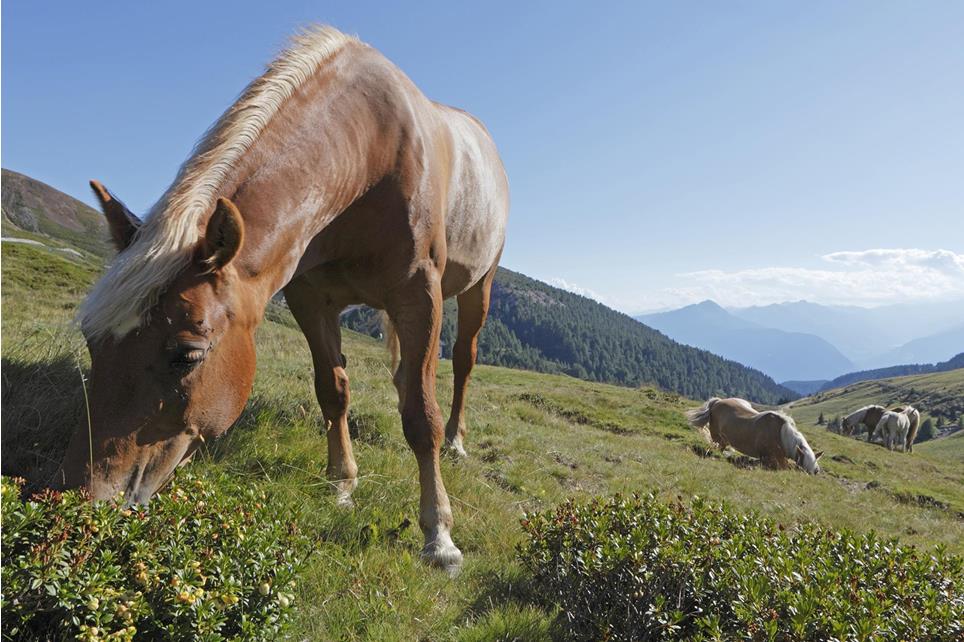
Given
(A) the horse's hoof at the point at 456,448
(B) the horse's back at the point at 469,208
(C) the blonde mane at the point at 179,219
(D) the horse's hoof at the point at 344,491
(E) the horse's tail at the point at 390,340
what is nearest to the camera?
(C) the blonde mane at the point at 179,219

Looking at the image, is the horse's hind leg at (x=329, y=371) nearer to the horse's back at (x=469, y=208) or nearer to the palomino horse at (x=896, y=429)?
the horse's back at (x=469, y=208)

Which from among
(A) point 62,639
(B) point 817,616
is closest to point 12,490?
(A) point 62,639

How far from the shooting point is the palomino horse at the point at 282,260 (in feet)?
8.46

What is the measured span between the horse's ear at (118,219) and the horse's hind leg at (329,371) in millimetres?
1984

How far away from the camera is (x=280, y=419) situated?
19.6 feet

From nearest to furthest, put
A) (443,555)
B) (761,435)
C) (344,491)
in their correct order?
1. (443,555)
2. (344,491)
3. (761,435)

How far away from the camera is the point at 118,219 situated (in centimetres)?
284

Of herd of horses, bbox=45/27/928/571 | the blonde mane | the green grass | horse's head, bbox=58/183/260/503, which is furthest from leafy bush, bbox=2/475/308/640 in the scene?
the blonde mane

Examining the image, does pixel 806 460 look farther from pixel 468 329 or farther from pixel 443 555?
pixel 443 555

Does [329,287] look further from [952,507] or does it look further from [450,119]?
[952,507]

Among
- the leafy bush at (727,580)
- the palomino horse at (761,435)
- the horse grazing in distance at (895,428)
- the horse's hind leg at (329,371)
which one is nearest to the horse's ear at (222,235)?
the horse's hind leg at (329,371)

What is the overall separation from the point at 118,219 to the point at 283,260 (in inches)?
33.3

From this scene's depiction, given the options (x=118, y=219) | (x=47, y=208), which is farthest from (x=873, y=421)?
(x=47, y=208)

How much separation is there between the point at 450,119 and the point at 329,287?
8.28 feet
